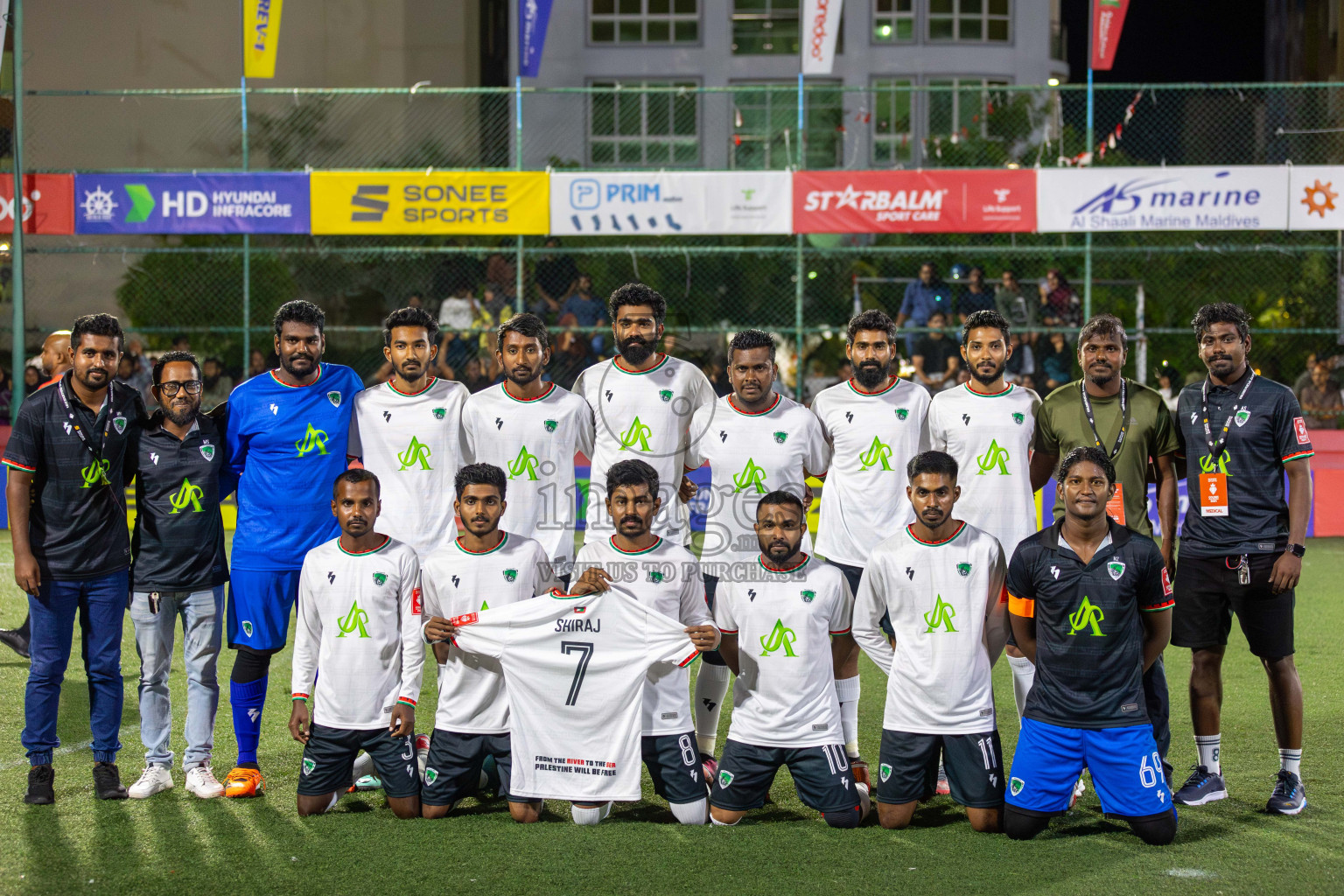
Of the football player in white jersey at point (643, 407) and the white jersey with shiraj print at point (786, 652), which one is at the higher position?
the football player in white jersey at point (643, 407)

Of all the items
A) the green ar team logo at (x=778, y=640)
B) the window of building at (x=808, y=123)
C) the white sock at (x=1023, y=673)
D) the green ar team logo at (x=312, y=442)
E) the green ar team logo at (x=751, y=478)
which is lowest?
the white sock at (x=1023, y=673)

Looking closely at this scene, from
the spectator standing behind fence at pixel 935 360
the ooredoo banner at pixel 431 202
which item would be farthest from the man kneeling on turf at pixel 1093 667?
the ooredoo banner at pixel 431 202

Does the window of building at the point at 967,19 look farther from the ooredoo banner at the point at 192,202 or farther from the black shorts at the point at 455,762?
the black shorts at the point at 455,762

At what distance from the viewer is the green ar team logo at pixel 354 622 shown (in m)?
5.46

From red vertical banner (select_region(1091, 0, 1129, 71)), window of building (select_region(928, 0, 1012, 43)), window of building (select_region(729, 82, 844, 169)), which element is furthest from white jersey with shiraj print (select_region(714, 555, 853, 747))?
window of building (select_region(928, 0, 1012, 43))

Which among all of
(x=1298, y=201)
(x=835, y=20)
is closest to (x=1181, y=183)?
(x=1298, y=201)

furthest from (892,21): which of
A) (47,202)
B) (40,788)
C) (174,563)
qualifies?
(40,788)

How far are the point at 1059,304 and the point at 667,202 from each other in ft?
17.7

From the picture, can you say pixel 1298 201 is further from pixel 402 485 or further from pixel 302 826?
pixel 302 826

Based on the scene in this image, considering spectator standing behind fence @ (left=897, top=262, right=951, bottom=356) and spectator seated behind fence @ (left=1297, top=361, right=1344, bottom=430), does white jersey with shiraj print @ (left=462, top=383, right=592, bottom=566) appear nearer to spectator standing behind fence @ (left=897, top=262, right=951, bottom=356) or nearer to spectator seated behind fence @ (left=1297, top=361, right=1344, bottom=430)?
spectator standing behind fence @ (left=897, top=262, right=951, bottom=356)

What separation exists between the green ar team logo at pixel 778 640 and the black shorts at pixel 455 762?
1165 mm

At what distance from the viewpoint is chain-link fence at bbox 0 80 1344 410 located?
1847 cm

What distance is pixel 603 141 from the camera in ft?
80.0

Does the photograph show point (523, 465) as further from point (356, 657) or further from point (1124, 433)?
point (1124, 433)
